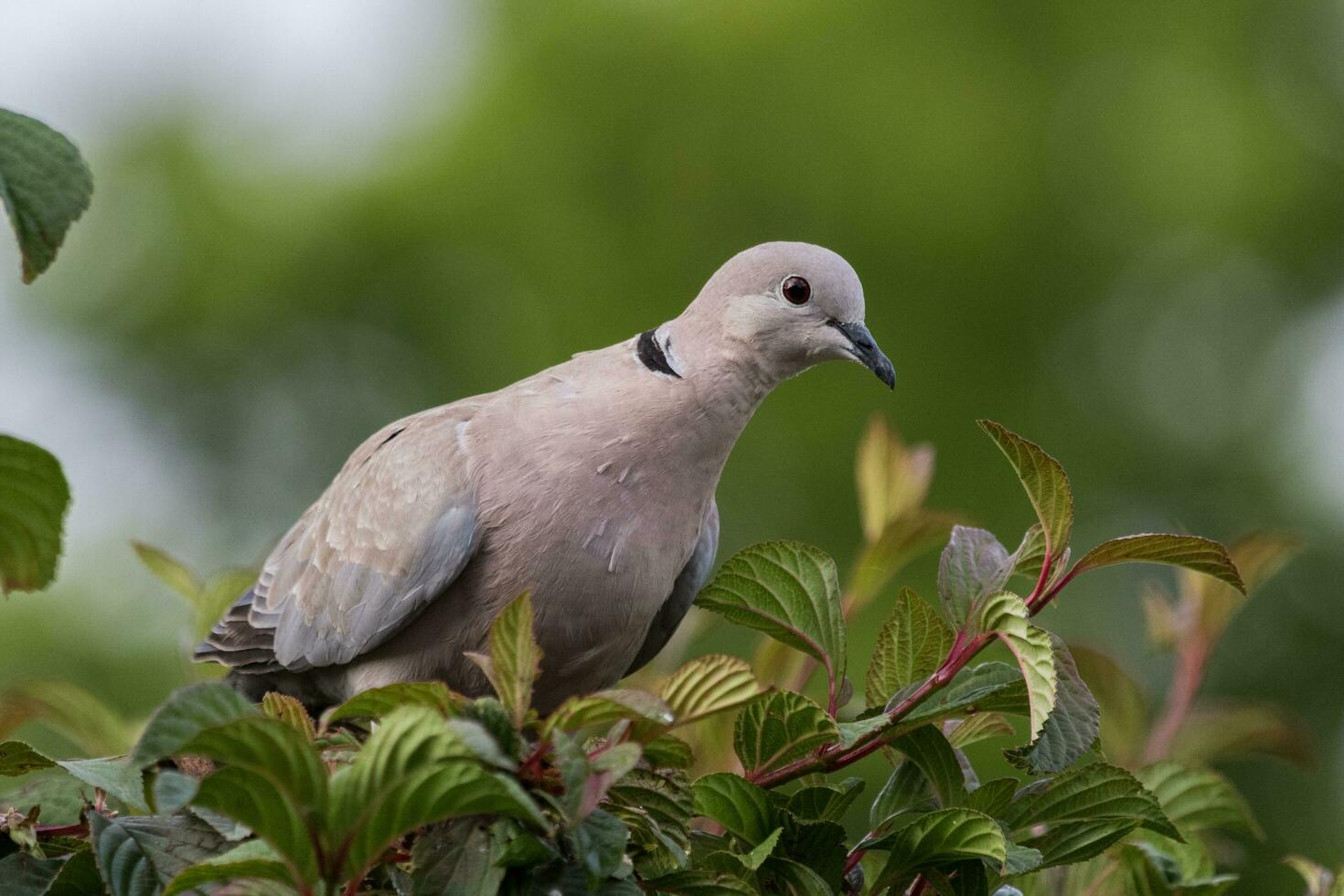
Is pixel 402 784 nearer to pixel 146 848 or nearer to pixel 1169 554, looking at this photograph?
pixel 146 848

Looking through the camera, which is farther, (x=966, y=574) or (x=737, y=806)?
(x=966, y=574)

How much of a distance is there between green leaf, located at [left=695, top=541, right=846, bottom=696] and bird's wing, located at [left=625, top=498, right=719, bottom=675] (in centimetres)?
88

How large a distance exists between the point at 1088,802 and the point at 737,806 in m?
0.38

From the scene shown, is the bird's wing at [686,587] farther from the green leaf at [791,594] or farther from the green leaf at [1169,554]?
the green leaf at [1169,554]

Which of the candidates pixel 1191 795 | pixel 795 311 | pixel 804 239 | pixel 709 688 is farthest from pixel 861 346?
pixel 804 239

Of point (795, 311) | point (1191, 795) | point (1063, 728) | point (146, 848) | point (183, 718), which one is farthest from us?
point (795, 311)

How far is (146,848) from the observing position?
1.27 metres

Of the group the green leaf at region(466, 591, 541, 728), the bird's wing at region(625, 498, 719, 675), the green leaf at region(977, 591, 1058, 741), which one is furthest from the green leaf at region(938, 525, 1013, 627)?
the bird's wing at region(625, 498, 719, 675)

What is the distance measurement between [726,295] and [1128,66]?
1084 centimetres

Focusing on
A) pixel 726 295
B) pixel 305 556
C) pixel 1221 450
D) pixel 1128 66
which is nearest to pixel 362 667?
pixel 305 556

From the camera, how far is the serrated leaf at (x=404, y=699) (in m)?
1.26

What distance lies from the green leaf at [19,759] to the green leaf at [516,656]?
483 millimetres

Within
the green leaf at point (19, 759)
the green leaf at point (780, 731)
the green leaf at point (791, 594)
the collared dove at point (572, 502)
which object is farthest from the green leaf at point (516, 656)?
the collared dove at point (572, 502)

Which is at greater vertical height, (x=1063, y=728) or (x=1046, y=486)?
(x=1046, y=486)
